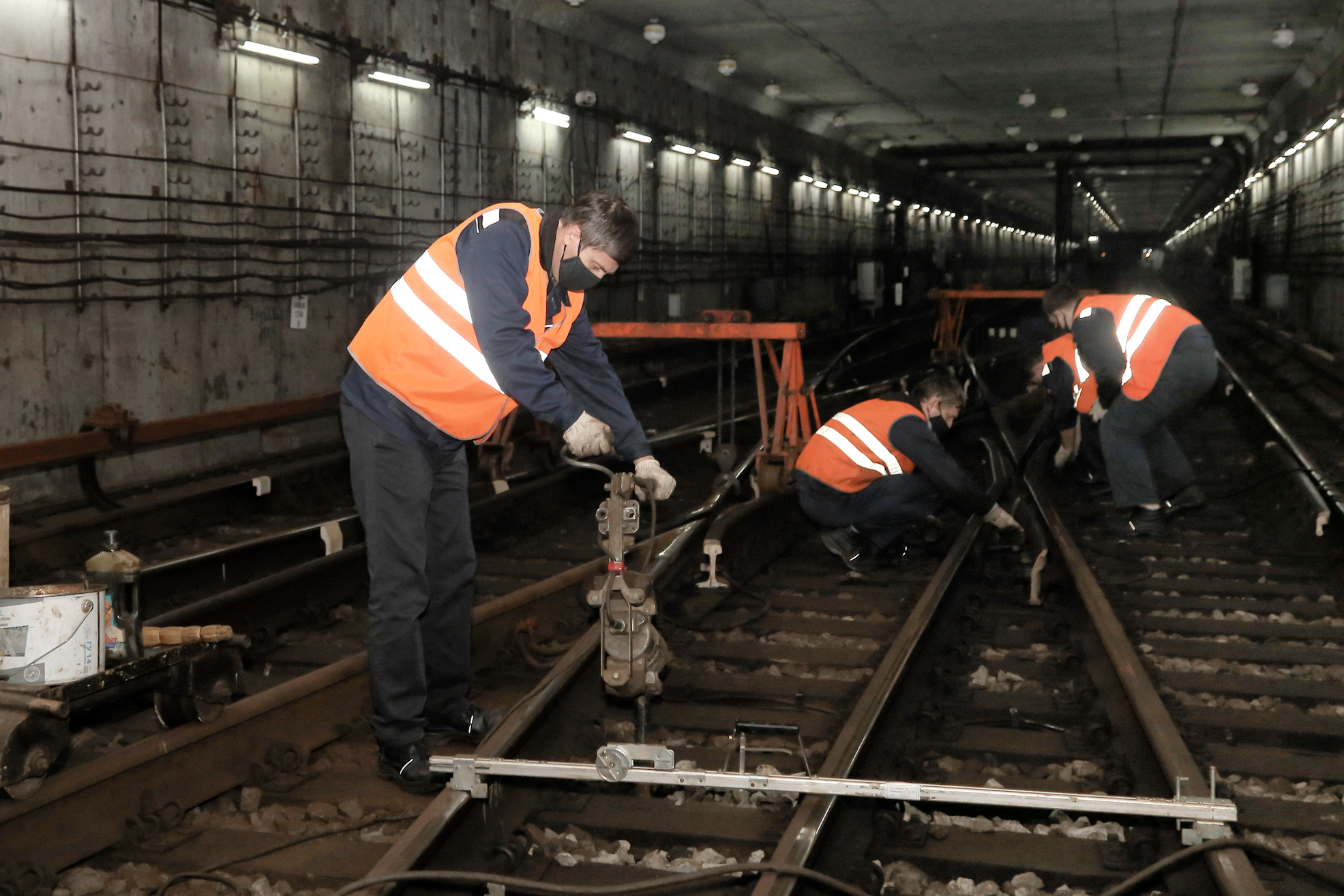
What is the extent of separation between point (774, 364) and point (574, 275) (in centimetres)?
506

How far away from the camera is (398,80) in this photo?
11961 millimetres

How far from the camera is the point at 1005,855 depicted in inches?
135

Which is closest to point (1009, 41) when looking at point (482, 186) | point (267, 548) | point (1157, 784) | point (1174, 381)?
point (482, 186)

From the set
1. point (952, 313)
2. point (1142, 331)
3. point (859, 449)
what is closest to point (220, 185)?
point (859, 449)

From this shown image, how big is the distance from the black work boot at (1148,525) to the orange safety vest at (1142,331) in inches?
30.7

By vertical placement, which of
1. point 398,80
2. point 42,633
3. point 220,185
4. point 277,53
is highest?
point 398,80

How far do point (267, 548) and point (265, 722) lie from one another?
2.59 m

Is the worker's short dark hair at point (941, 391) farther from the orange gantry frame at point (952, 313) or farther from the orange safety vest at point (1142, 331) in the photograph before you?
the orange gantry frame at point (952, 313)

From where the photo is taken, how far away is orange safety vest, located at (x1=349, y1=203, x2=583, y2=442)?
3.54 m

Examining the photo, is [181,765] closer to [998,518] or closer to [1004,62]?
[998,518]

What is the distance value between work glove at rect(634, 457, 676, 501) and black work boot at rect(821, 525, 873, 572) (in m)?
3.43

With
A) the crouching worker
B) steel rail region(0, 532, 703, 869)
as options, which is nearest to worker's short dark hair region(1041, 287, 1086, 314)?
the crouching worker

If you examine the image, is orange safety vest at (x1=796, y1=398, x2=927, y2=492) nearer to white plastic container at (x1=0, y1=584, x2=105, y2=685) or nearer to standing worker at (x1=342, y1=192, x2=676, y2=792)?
standing worker at (x1=342, y1=192, x2=676, y2=792)

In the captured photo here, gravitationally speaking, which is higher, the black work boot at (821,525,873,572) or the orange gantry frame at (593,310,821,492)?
the orange gantry frame at (593,310,821,492)
